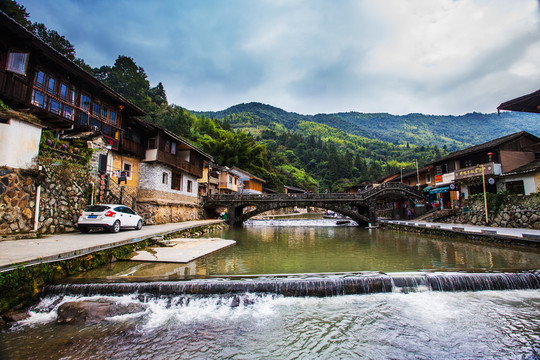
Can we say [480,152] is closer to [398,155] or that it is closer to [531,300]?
[531,300]

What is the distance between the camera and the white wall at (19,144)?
10412 millimetres

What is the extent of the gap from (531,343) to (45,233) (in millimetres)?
17458

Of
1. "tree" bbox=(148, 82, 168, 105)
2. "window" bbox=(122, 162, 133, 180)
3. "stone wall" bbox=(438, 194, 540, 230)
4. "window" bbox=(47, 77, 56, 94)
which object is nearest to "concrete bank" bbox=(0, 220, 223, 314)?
"window" bbox=(47, 77, 56, 94)

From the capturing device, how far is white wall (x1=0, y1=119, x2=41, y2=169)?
10412mm

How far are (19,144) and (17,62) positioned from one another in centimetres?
588

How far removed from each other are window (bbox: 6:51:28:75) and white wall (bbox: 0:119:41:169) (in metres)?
4.40

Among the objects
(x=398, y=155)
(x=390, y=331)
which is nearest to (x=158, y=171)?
(x=390, y=331)

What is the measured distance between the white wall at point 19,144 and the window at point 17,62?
440 centimetres

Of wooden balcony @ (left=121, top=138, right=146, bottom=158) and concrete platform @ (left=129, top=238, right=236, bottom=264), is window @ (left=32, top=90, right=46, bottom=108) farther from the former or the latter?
concrete platform @ (left=129, top=238, right=236, bottom=264)

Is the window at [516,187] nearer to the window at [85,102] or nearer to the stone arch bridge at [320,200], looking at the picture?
the stone arch bridge at [320,200]

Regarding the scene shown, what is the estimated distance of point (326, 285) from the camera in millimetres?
8016

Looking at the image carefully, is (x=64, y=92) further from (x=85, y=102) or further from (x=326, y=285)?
(x=326, y=285)

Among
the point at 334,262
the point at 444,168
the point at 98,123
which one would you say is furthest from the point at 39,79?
the point at 444,168

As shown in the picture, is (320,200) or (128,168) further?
(320,200)
